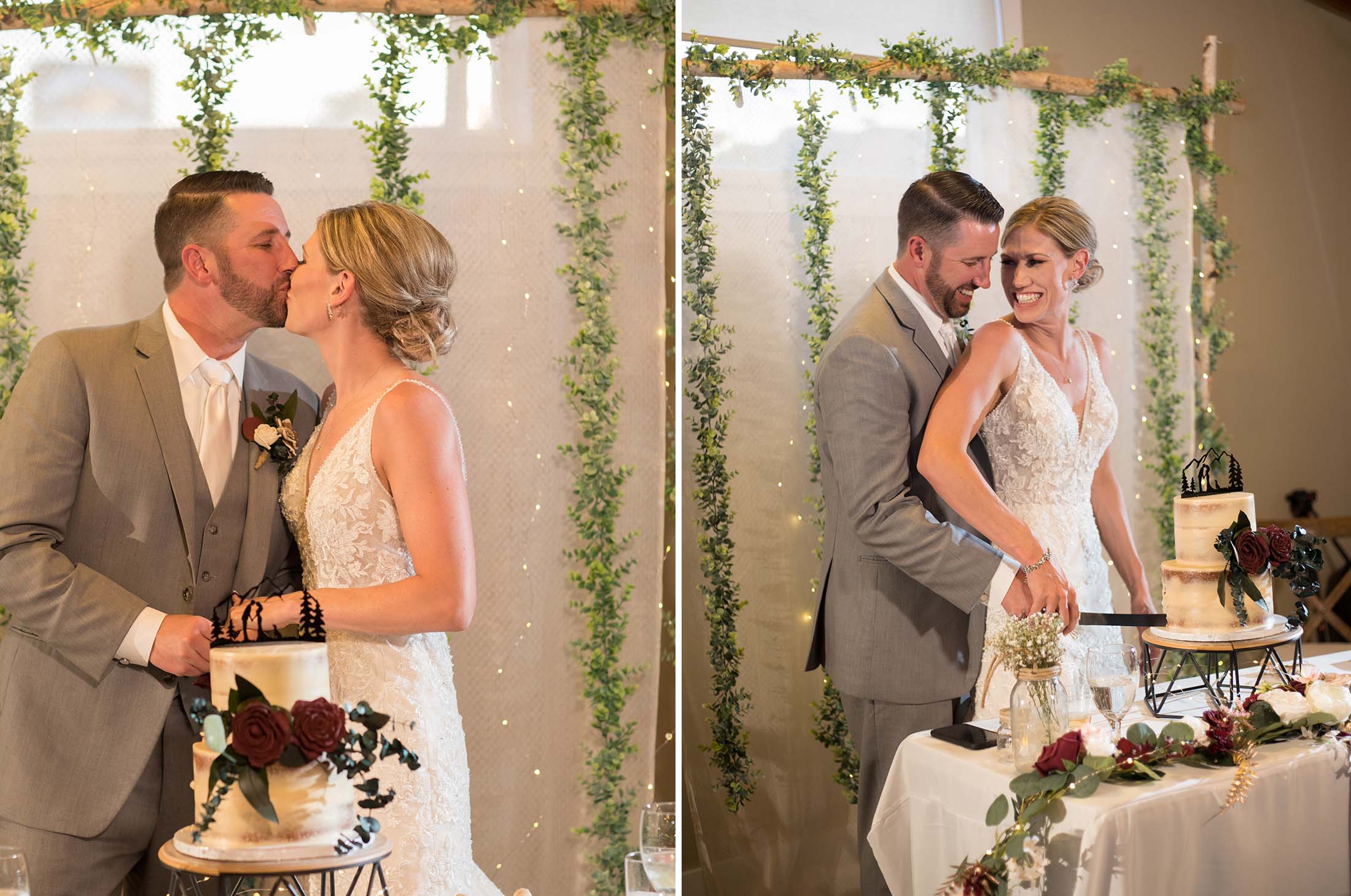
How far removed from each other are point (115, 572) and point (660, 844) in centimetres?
135

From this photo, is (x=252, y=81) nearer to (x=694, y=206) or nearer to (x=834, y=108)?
(x=694, y=206)

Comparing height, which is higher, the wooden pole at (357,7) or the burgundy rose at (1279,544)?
the wooden pole at (357,7)

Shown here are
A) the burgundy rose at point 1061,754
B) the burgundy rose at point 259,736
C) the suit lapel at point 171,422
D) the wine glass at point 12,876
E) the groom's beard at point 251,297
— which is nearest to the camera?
the burgundy rose at point 259,736

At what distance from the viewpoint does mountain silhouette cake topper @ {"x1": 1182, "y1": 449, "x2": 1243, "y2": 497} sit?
237 cm

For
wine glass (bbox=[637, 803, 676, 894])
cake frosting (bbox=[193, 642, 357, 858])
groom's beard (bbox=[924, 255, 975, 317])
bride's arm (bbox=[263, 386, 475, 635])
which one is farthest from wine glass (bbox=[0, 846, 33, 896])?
groom's beard (bbox=[924, 255, 975, 317])

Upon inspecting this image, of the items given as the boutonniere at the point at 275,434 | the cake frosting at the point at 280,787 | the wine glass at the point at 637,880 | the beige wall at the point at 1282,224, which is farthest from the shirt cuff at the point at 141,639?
the beige wall at the point at 1282,224

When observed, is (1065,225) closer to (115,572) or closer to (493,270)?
(493,270)

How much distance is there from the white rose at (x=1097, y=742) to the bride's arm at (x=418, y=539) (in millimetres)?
1186

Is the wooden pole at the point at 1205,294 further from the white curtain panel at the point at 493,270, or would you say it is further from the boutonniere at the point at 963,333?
the white curtain panel at the point at 493,270

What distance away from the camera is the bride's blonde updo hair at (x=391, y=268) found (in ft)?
7.72

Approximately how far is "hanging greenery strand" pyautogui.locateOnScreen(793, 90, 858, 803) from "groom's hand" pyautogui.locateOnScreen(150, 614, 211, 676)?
131cm

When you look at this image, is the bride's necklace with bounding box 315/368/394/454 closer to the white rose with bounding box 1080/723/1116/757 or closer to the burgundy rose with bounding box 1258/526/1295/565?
the white rose with bounding box 1080/723/1116/757

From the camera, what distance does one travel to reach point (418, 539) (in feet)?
7.06

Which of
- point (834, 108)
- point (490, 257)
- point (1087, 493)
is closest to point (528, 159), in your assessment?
point (490, 257)
